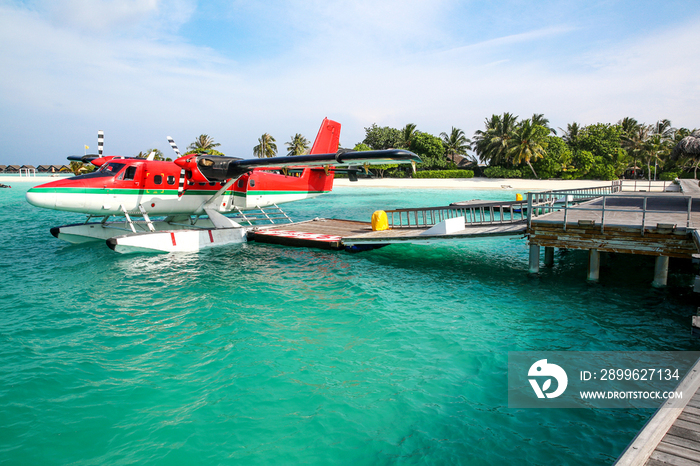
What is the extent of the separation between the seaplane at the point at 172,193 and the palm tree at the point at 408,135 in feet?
169

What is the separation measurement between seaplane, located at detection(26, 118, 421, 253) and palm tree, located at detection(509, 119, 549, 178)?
45.1m

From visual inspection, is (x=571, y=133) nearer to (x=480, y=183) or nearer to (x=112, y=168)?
(x=480, y=183)

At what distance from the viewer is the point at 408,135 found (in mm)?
68438

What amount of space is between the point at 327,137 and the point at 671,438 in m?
19.9

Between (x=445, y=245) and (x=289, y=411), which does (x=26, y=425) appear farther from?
(x=445, y=245)

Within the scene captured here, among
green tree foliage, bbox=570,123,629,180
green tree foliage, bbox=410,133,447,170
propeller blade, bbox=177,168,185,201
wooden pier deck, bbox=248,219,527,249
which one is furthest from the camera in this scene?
green tree foliage, bbox=410,133,447,170

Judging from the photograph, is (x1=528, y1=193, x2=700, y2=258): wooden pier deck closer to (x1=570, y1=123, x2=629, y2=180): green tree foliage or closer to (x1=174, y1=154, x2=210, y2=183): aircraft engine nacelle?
(x1=174, y1=154, x2=210, y2=183): aircraft engine nacelle

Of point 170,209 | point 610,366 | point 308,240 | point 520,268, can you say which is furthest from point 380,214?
point 610,366

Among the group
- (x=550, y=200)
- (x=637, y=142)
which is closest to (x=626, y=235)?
(x=550, y=200)

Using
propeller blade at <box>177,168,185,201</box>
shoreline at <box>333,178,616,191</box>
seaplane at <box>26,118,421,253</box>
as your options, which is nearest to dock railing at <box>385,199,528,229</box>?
seaplane at <box>26,118,421,253</box>

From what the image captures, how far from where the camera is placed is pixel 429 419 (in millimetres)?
5262

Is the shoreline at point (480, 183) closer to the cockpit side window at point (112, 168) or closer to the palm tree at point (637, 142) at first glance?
the palm tree at point (637, 142)

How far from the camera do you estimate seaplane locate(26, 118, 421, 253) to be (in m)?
13.8

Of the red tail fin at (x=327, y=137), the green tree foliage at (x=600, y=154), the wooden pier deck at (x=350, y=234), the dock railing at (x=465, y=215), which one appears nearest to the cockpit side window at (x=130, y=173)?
the wooden pier deck at (x=350, y=234)
